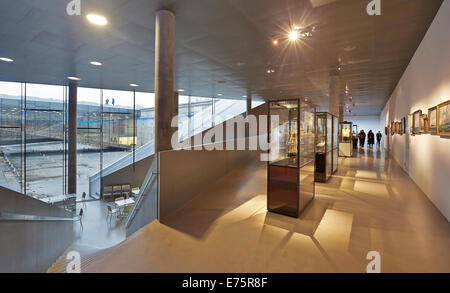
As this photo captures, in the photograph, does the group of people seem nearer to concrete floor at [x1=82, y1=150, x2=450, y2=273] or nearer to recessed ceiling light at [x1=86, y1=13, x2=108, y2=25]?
concrete floor at [x1=82, y1=150, x2=450, y2=273]

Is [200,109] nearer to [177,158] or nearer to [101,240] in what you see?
[101,240]

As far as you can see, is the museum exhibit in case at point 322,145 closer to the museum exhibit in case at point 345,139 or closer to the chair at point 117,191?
the museum exhibit in case at point 345,139

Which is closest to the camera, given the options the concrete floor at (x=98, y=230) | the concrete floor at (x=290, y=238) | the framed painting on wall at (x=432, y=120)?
the concrete floor at (x=290, y=238)

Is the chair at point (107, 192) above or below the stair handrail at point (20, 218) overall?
below

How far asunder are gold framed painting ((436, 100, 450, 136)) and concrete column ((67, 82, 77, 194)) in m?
12.8

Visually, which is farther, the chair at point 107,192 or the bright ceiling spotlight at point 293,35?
the chair at point 107,192

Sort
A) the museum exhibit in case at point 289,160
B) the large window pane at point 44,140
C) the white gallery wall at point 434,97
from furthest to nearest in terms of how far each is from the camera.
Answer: the large window pane at point 44,140, the museum exhibit in case at point 289,160, the white gallery wall at point 434,97

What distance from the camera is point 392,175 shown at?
719 centimetres

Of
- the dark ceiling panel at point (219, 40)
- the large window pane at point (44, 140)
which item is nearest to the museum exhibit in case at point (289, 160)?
the dark ceiling panel at point (219, 40)

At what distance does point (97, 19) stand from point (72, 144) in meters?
8.21

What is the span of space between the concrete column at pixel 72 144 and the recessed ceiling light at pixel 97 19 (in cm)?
721

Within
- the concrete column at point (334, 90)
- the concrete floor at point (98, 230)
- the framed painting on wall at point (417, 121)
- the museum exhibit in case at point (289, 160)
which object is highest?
the concrete column at point (334, 90)

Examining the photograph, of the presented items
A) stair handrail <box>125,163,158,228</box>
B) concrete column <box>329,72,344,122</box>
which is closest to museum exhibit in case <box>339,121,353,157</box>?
concrete column <box>329,72,344,122</box>

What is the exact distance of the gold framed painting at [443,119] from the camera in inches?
138
